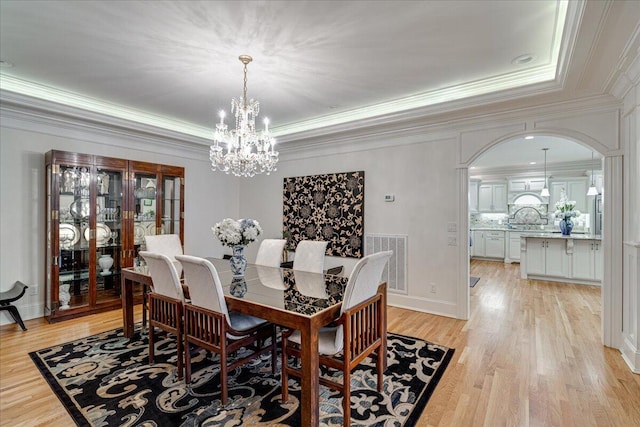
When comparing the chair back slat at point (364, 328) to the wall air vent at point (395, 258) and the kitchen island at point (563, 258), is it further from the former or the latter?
the kitchen island at point (563, 258)

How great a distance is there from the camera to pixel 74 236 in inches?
155

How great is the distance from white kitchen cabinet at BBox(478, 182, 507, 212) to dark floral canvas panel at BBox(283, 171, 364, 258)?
20.1 feet

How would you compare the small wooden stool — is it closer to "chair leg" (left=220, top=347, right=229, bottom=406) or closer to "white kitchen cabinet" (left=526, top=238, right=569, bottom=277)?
"chair leg" (left=220, top=347, right=229, bottom=406)

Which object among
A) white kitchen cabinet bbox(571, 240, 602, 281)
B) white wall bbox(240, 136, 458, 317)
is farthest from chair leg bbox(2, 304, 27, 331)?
white kitchen cabinet bbox(571, 240, 602, 281)

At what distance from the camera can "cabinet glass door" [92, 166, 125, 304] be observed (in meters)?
4.08

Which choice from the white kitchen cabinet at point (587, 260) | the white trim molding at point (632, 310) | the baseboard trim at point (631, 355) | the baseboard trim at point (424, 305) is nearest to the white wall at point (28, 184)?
the baseboard trim at point (424, 305)

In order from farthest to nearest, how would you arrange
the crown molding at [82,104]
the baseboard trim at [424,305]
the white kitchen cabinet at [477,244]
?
the white kitchen cabinet at [477,244] < the baseboard trim at [424,305] < the crown molding at [82,104]

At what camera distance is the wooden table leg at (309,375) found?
1.79 metres

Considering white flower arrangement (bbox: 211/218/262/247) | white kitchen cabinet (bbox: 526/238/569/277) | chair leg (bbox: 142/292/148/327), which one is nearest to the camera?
white flower arrangement (bbox: 211/218/262/247)

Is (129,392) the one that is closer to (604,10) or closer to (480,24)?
(480,24)

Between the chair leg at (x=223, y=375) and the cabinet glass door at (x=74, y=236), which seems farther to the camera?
the cabinet glass door at (x=74, y=236)

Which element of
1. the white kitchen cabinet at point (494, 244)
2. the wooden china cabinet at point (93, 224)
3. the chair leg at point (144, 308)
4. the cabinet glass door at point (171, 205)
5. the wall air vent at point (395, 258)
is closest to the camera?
the chair leg at point (144, 308)

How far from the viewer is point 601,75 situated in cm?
267

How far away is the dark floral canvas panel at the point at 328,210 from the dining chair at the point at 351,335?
2345 millimetres
